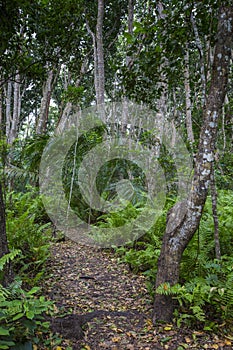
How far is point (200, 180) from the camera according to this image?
3.15m

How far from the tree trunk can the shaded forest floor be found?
280 millimetres

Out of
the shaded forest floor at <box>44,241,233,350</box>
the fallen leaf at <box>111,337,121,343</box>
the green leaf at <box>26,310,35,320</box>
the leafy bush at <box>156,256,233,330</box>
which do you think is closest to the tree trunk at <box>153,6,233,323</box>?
the leafy bush at <box>156,256,233,330</box>

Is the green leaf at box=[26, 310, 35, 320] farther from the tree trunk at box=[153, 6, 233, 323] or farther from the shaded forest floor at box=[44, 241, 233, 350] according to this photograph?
the tree trunk at box=[153, 6, 233, 323]

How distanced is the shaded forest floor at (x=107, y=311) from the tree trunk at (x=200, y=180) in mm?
280

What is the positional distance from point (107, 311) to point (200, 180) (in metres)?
2.00

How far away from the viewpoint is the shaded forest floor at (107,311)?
302 cm

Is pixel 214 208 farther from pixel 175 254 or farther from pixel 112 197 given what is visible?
pixel 112 197

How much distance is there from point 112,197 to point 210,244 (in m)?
3.61

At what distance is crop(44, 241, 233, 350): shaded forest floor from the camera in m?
3.02

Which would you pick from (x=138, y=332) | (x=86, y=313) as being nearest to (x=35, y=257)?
(x=86, y=313)

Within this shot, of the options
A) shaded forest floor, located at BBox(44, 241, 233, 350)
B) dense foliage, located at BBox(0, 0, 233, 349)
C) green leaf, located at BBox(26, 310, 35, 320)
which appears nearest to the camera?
green leaf, located at BBox(26, 310, 35, 320)

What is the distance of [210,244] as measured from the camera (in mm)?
3982

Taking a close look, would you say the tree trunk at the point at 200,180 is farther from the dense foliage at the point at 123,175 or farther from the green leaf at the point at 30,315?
the green leaf at the point at 30,315

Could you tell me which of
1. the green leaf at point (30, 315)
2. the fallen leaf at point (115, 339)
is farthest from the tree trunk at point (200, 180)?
the green leaf at point (30, 315)
